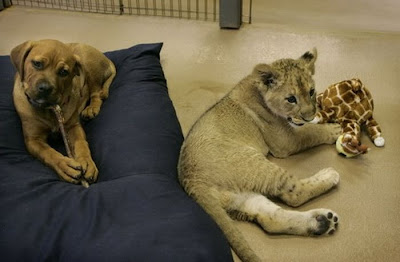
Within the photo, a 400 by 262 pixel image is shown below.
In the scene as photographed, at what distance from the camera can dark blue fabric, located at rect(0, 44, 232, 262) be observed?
5.50ft

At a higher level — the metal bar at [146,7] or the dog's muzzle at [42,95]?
the dog's muzzle at [42,95]

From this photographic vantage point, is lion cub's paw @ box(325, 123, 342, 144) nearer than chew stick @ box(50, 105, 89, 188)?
No

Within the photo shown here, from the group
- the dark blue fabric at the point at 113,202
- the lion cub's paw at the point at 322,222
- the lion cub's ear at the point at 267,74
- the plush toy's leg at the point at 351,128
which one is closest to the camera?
the dark blue fabric at the point at 113,202

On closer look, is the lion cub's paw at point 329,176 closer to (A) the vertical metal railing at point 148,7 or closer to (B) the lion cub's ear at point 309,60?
(B) the lion cub's ear at point 309,60

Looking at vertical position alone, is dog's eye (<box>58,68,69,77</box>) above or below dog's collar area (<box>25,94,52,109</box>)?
above

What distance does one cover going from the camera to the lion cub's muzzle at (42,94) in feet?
7.04

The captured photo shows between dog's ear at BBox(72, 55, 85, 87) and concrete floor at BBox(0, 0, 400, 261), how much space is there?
636 mm

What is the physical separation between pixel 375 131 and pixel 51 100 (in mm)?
1684

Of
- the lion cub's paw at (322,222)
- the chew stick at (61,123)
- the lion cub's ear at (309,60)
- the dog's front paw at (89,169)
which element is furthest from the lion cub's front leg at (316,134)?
the chew stick at (61,123)

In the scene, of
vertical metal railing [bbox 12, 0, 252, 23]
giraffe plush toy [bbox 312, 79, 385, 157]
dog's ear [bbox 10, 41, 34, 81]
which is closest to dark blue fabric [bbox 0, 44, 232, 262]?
dog's ear [bbox 10, 41, 34, 81]

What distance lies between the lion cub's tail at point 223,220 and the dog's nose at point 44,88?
2.64 feet

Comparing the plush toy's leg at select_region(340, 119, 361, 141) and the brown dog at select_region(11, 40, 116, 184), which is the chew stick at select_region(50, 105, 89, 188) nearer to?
the brown dog at select_region(11, 40, 116, 184)

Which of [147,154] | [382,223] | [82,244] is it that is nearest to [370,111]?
[382,223]

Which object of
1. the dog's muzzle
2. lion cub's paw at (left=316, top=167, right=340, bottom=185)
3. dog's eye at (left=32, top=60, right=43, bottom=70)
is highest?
dog's eye at (left=32, top=60, right=43, bottom=70)
